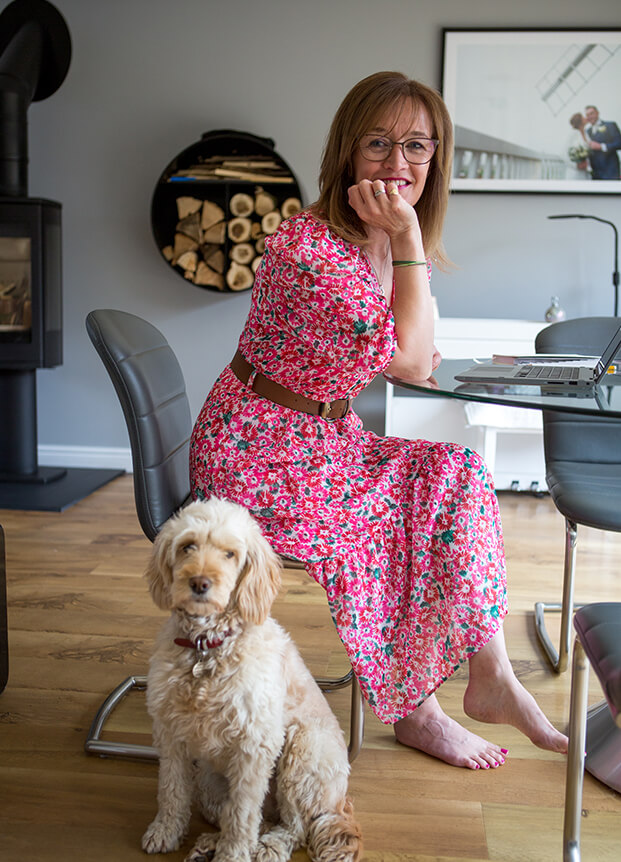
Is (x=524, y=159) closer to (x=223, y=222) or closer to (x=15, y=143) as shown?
(x=223, y=222)

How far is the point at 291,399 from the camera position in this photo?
159cm

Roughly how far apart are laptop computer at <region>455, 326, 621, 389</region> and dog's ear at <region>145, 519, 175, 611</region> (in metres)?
0.67

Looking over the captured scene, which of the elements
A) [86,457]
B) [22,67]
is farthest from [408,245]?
[86,457]

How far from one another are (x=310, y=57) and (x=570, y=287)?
1631 mm

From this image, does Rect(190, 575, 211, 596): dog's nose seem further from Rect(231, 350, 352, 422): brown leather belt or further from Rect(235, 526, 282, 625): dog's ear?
Rect(231, 350, 352, 422): brown leather belt

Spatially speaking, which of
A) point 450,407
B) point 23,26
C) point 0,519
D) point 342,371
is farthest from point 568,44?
point 0,519

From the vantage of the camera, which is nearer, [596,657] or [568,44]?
[596,657]

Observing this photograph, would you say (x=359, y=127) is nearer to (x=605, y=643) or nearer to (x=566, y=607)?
(x=605, y=643)

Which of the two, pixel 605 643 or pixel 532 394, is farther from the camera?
pixel 532 394

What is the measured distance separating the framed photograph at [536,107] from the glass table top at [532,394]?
2454mm

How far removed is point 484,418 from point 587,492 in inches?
61.7

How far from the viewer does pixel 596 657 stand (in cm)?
110

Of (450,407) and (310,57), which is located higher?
(310,57)

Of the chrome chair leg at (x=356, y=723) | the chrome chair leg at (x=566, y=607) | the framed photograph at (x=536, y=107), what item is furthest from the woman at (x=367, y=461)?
the framed photograph at (x=536, y=107)
